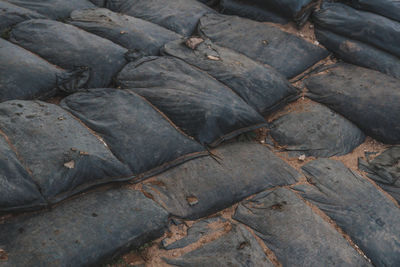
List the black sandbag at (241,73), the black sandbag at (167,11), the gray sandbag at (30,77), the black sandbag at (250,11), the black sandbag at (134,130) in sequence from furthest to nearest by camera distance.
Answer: the black sandbag at (250,11) < the black sandbag at (167,11) < the black sandbag at (241,73) < the gray sandbag at (30,77) < the black sandbag at (134,130)

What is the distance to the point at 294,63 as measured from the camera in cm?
375

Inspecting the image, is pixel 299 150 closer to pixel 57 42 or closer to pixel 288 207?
pixel 288 207

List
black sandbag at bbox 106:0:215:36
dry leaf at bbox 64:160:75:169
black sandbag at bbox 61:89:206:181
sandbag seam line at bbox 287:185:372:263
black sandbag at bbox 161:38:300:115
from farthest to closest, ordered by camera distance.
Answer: black sandbag at bbox 106:0:215:36
black sandbag at bbox 161:38:300:115
black sandbag at bbox 61:89:206:181
sandbag seam line at bbox 287:185:372:263
dry leaf at bbox 64:160:75:169

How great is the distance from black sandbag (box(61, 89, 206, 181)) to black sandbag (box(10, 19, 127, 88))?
0.99 ft

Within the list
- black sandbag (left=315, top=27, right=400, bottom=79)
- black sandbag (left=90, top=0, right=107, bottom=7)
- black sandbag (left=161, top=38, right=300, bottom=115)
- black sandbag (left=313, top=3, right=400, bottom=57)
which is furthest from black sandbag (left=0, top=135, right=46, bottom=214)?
black sandbag (left=313, top=3, right=400, bottom=57)

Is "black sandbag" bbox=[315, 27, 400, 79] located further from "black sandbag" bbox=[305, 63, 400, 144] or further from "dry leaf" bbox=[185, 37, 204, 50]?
"dry leaf" bbox=[185, 37, 204, 50]

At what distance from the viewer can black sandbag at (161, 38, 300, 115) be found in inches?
126

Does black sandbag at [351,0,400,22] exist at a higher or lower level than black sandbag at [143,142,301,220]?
higher

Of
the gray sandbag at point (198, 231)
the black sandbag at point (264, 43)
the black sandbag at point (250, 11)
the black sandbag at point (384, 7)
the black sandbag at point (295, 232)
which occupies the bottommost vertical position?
the gray sandbag at point (198, 231)

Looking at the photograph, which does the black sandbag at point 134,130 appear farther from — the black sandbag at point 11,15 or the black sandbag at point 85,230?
the black sandbag at point 11,15

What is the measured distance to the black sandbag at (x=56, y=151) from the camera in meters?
2.20

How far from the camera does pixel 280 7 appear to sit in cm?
410

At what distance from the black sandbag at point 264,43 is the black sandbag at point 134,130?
1.30 m

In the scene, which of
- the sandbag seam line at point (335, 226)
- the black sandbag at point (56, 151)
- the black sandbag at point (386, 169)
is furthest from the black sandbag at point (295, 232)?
the black sandbag at point (56, 151)
